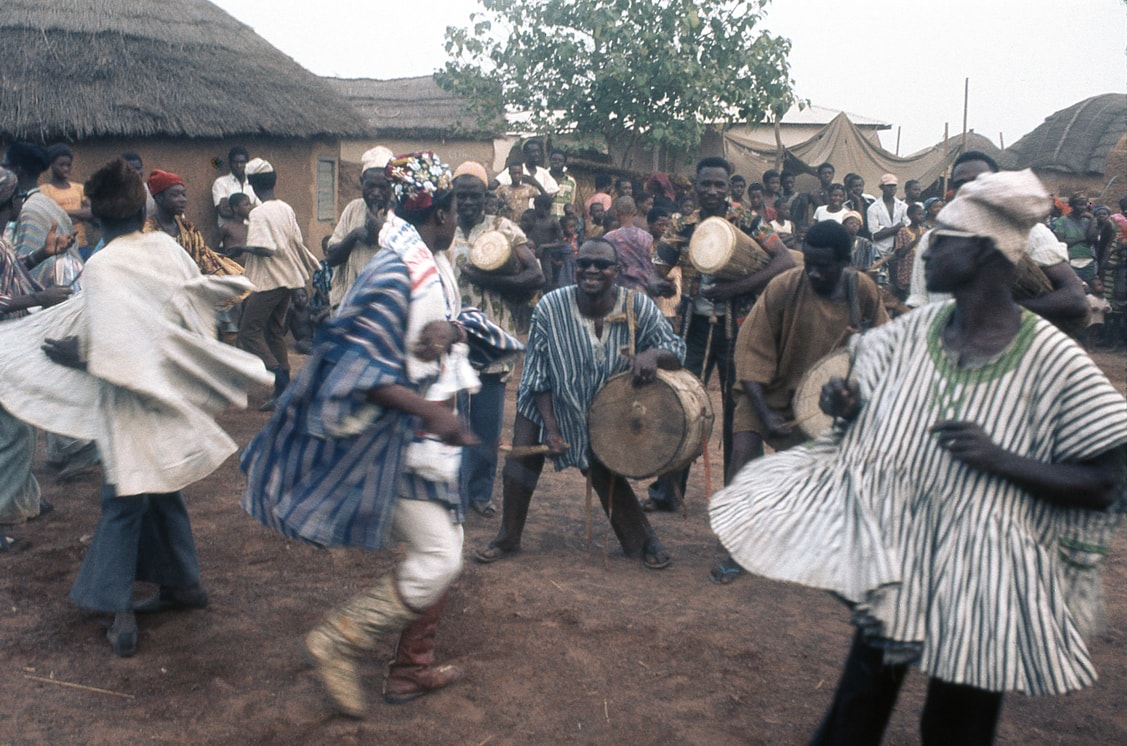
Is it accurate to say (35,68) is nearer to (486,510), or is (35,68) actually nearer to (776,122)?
(486,510)

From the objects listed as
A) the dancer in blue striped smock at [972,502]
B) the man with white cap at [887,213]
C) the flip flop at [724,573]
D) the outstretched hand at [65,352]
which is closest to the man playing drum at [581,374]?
the flip flop at [724,573]

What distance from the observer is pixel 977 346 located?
93.2 inches

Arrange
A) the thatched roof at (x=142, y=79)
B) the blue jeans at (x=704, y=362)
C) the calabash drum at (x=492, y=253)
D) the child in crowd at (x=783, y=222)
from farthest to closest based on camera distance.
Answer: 1. the child in crowd at (x=783, y=222)
2. the thatched roof at (x=142, y=79)
3. the calabash drum at (x=492, y=253)
4. the blue jeans at (x=704, y=362)

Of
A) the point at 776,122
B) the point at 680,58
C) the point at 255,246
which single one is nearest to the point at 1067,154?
the point at 776,122

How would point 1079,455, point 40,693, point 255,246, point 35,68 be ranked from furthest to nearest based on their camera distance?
point 35,68
point 255,246
point 40,693
point 1079,455

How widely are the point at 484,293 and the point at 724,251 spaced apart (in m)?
1.63

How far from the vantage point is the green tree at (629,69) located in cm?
1664

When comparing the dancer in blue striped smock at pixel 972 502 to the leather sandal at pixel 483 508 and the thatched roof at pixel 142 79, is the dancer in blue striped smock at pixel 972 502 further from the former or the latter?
the thatched roof at pixel 142 79

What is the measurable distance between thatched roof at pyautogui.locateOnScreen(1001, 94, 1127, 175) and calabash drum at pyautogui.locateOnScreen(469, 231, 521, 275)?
18746 mm

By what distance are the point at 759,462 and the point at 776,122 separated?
16.0 metres

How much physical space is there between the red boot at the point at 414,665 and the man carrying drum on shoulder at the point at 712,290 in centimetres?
202

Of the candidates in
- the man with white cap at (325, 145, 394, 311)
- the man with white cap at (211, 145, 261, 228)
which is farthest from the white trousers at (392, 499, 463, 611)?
the man with white cap at (211, 145, 261, 228)

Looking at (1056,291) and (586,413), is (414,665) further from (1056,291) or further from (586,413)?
(1056,291)

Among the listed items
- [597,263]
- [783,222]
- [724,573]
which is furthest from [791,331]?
[783,222]
